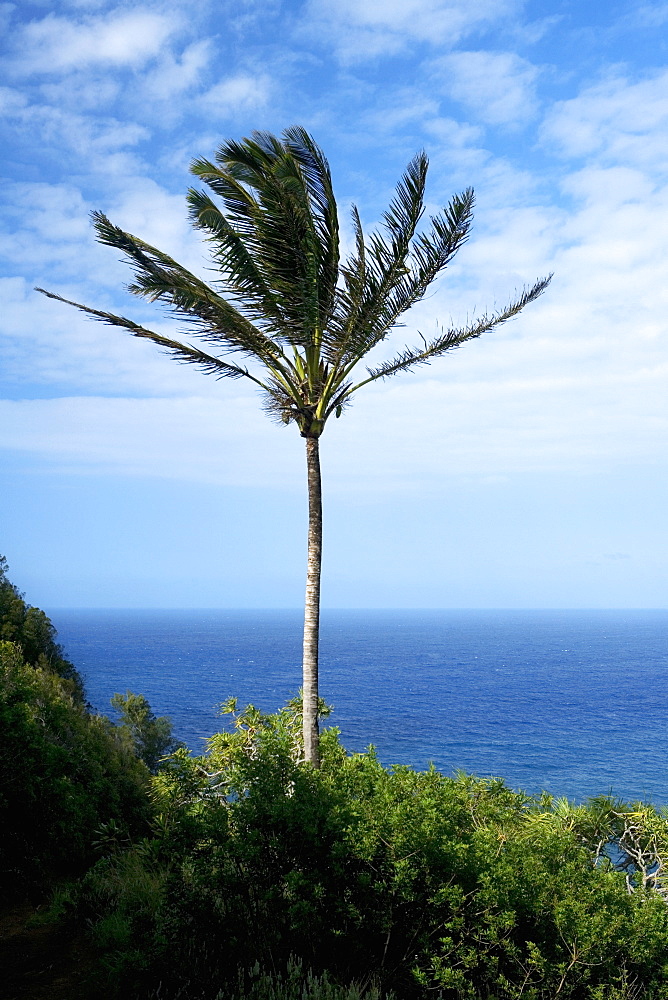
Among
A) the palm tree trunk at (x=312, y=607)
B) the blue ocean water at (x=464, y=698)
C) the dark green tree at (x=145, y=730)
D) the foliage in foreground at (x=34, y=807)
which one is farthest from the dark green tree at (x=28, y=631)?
the palm tree trunk at (x=312, y=607)

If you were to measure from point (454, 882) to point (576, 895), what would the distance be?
1.69 meters

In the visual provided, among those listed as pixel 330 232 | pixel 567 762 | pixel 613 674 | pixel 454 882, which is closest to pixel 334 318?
pixel 330 232

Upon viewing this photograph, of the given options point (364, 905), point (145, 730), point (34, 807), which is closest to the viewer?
point (364, 905)

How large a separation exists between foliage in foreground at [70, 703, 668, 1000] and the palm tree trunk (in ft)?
5.25

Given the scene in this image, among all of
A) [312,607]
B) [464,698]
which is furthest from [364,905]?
[464,698]

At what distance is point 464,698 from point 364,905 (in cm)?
8566

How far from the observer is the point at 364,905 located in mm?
6492

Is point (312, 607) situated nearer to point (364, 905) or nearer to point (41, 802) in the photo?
point (364, 905)

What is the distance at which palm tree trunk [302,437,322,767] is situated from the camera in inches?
373

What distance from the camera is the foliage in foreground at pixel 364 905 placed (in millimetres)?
6027

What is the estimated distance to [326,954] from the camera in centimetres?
626

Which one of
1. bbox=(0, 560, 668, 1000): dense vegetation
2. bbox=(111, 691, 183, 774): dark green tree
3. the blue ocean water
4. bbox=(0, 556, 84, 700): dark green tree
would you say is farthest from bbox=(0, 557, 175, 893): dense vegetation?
bbox=(111, 691, 183, 774): dark green tree

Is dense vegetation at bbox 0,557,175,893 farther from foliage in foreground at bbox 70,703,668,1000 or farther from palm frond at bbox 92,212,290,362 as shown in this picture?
palm frond at bbox 92,212,290,362

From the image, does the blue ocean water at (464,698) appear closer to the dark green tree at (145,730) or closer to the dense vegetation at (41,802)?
the dark green tree at (145,730)
